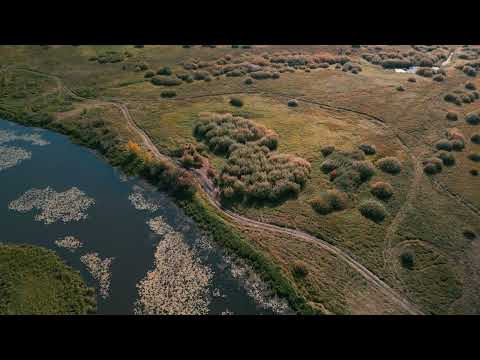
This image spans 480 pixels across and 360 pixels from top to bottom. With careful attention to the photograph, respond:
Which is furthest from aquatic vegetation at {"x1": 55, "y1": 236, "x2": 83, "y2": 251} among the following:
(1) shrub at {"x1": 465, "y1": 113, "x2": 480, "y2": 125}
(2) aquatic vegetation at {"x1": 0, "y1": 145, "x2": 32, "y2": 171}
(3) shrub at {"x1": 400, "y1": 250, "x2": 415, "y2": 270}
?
(1) shrub at {"x1": 465, "y1": 113, "x2": 480, "y2": 125}

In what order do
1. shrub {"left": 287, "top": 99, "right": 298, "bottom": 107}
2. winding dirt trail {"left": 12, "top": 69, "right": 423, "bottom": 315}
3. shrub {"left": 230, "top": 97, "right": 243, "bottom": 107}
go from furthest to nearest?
shrub {"left": 287, "top": 99, "right": 298, "bottom": 107}, shrub {"left": 230, "top": 97, "right": 243, "bottom": 107}, winding dirt trail {"left": 12, "top": 69, "right": 423, "bottom": 315}

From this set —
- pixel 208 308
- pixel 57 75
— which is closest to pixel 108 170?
pixel 208 308

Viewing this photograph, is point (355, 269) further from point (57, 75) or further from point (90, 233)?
point (57, 75)

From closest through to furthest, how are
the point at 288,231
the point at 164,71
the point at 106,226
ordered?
the point at 288,231, the point at 106,226, the point at 164,71

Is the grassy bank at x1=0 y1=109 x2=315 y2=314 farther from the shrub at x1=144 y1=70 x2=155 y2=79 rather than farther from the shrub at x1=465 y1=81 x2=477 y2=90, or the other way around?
the shrub at x1=465 y1=81 x2=477 y2=90

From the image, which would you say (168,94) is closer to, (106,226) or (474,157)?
(106,226)

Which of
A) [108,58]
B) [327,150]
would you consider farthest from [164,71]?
[327,150]
